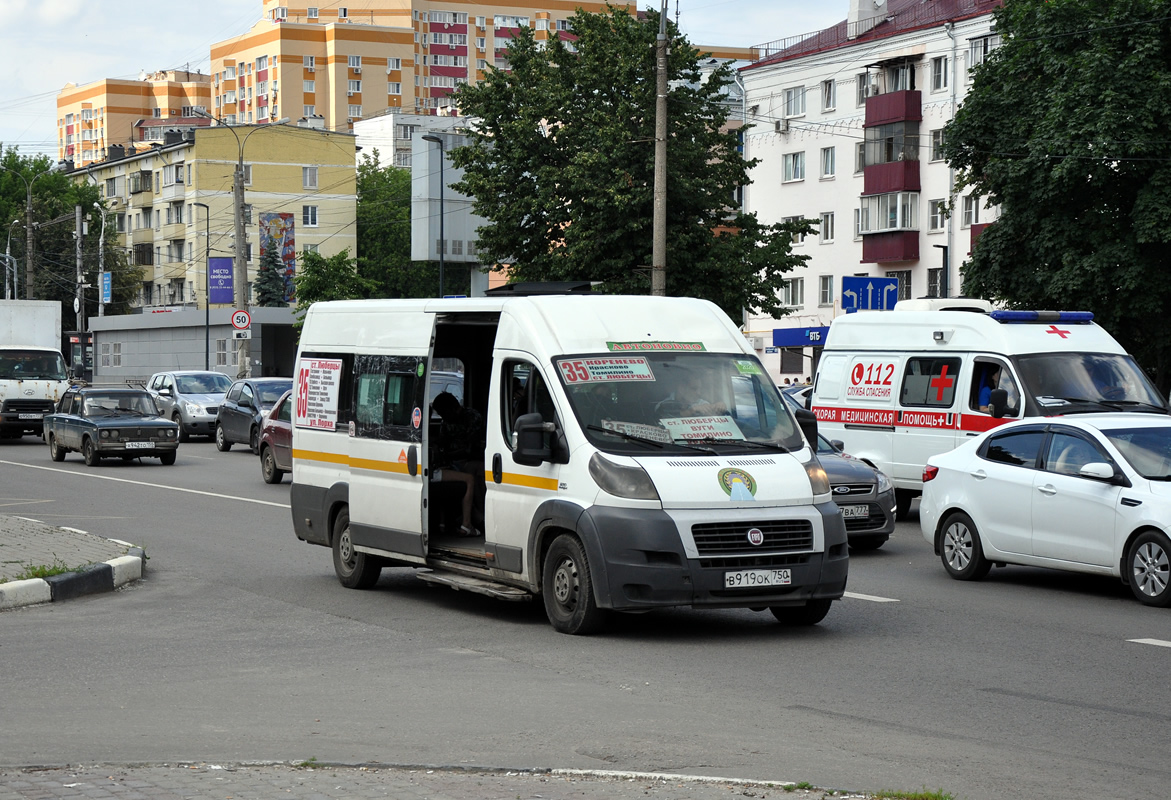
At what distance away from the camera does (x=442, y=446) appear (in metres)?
12.9

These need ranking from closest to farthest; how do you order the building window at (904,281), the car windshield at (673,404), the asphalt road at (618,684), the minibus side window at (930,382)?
the asphalt road at (618,684)
the car windshield at (673,404)
the minibus side window at (930,382)
the building window at (904,281)

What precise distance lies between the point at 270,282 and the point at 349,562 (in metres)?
81.9

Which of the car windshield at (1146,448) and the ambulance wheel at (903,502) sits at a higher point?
the car windshield at (1146,448)

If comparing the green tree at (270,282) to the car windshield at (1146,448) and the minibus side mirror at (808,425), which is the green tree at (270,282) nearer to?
the car windshield at (1146,448)

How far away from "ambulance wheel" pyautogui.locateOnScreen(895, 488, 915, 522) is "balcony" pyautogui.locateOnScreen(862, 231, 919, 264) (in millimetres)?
43667

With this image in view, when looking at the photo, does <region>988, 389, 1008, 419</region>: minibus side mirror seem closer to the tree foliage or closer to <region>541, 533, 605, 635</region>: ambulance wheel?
<region>541, 533, 605, 635</region>: ambulance wheel

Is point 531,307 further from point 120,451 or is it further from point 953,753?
point 120,451

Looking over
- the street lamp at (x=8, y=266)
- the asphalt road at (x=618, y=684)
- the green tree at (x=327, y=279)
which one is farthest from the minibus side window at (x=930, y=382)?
the street lamp at (x=8, y=266)

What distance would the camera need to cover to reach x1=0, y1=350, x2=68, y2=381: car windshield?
40531 millimetres

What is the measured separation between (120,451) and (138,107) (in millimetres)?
151865

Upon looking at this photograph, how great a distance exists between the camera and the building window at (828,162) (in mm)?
67812

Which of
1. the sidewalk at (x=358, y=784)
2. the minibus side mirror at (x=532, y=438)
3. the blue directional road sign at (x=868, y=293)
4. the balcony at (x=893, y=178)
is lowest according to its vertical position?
the sidewalk at (x=358, y=784)

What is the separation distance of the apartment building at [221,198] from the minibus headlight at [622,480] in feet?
290

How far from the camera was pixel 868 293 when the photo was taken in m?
30.4
